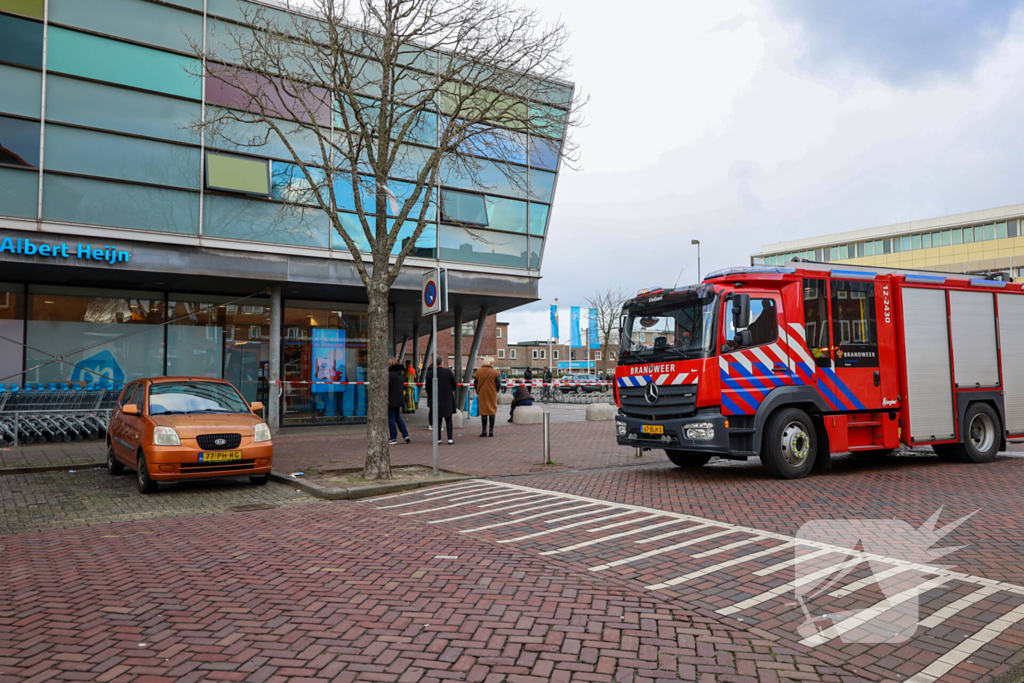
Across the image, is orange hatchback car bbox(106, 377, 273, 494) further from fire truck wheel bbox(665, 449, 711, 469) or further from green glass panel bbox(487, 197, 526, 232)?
green glass panel bbox(487, 197, 526, 232)

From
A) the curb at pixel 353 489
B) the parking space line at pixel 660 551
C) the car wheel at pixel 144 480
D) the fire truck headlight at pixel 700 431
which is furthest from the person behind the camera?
the fire truck headlight at pixel 700 431

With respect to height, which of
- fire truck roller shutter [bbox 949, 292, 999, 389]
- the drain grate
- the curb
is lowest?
the drain grate

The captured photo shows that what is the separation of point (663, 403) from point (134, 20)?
544 inches

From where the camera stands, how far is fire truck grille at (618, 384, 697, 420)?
30.7ft

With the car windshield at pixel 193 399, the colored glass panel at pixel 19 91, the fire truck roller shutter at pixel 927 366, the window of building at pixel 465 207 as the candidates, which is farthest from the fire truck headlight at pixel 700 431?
the colored glass panel at pixel 19 91

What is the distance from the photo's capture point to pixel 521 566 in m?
5.37

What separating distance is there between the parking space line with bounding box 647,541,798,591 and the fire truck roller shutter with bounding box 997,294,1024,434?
26.2ft

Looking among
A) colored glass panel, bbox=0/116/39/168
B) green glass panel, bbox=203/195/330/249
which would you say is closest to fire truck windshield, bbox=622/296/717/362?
green glass panel, bbox=203/195/330/249

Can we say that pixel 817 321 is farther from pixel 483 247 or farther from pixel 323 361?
pixel 323 361

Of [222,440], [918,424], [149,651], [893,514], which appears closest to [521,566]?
[149,651]

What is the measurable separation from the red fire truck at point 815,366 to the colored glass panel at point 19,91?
1243 cm

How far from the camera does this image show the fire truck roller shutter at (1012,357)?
1154 centimetres

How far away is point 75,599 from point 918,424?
10.6 meters

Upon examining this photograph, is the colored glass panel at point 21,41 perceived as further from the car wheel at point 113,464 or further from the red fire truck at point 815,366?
the red fire truck at point 815,366
